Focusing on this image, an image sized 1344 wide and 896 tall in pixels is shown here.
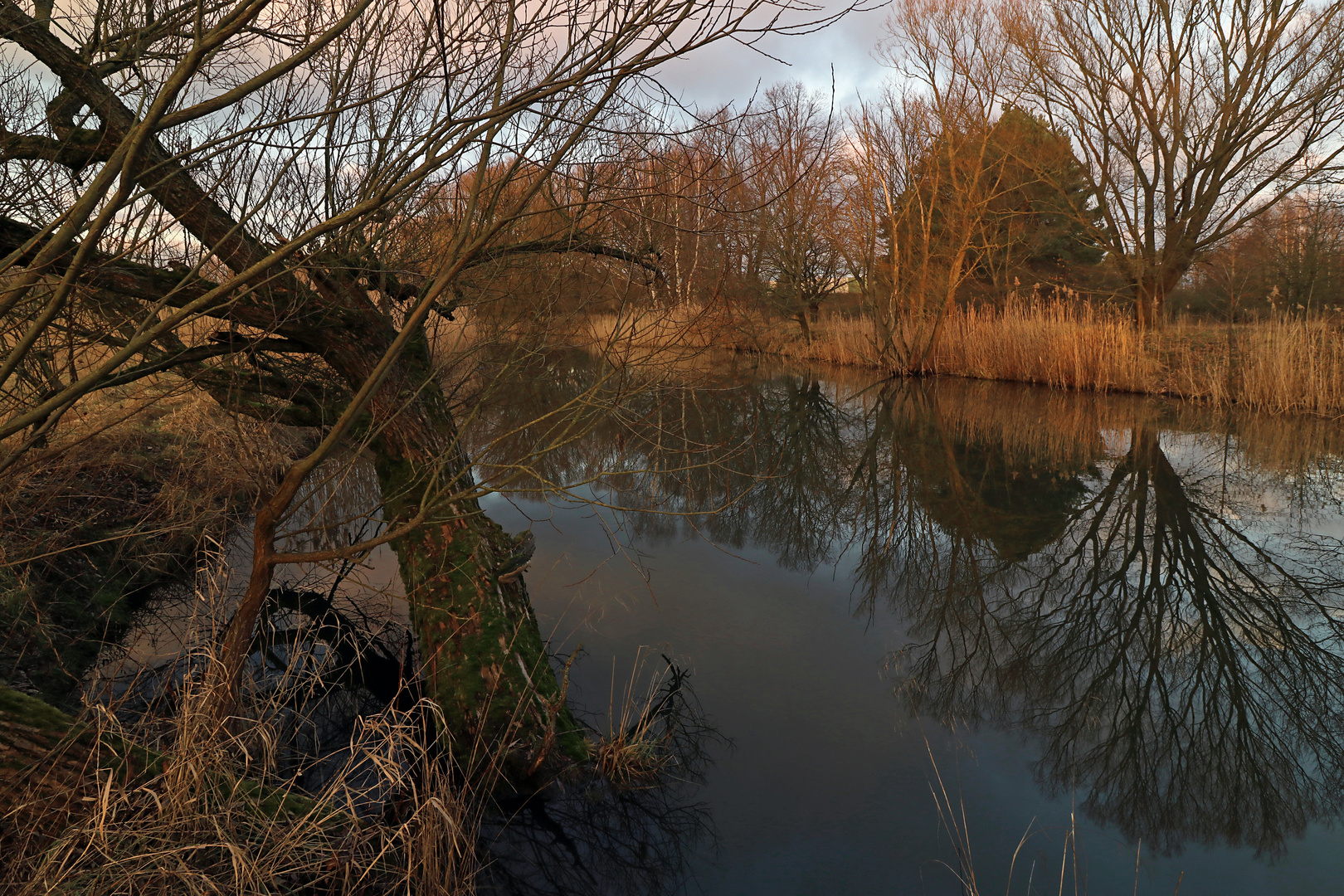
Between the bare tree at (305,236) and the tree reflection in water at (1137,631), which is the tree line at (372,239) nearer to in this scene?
the bare tree at (305,236)

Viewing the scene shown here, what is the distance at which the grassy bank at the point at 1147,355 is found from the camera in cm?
901

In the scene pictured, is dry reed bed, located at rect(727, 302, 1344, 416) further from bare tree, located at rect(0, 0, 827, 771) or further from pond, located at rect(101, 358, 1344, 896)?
bare tree, located at rect(0, 0, 827, 771)

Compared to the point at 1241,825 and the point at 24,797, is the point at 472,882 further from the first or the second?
the point at 1241,825

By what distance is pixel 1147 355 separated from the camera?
11.2 meters

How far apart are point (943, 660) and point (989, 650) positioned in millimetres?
286

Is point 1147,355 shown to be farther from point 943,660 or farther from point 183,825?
point 183,825

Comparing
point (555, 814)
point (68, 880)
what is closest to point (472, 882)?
point (555, 814)

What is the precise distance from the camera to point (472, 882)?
2.32 metres

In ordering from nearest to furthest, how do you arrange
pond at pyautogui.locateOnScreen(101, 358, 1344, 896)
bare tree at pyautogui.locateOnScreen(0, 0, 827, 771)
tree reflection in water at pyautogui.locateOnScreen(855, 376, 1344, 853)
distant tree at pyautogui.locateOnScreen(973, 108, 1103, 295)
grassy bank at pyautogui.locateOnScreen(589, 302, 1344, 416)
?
bare tree at pyautogui.locateOnScreen(0, 0, 827, 771) → pond at pyautogui.locateOnScreen(101, 358, 1344, 896) → tree reflection in water at pyautogui.locateOnScreen(855, 376, 1344, 853) → grassy bank at pyautogui.locateOnScreen(589, 302, 1344, 416) → distant tree at pyautogui.locateOnScreen(973, 108, 1103, 295)

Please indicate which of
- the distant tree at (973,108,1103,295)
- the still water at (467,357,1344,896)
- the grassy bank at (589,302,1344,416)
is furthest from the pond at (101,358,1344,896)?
the distant tree at (973,108,1103,295)

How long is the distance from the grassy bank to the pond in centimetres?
158

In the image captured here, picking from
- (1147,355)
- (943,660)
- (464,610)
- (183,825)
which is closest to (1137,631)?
(943,660)

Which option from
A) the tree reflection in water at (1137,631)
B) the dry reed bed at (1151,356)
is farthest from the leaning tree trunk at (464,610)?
Result: the dry reed bed at (1151,356)

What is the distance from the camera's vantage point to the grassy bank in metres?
9.01
